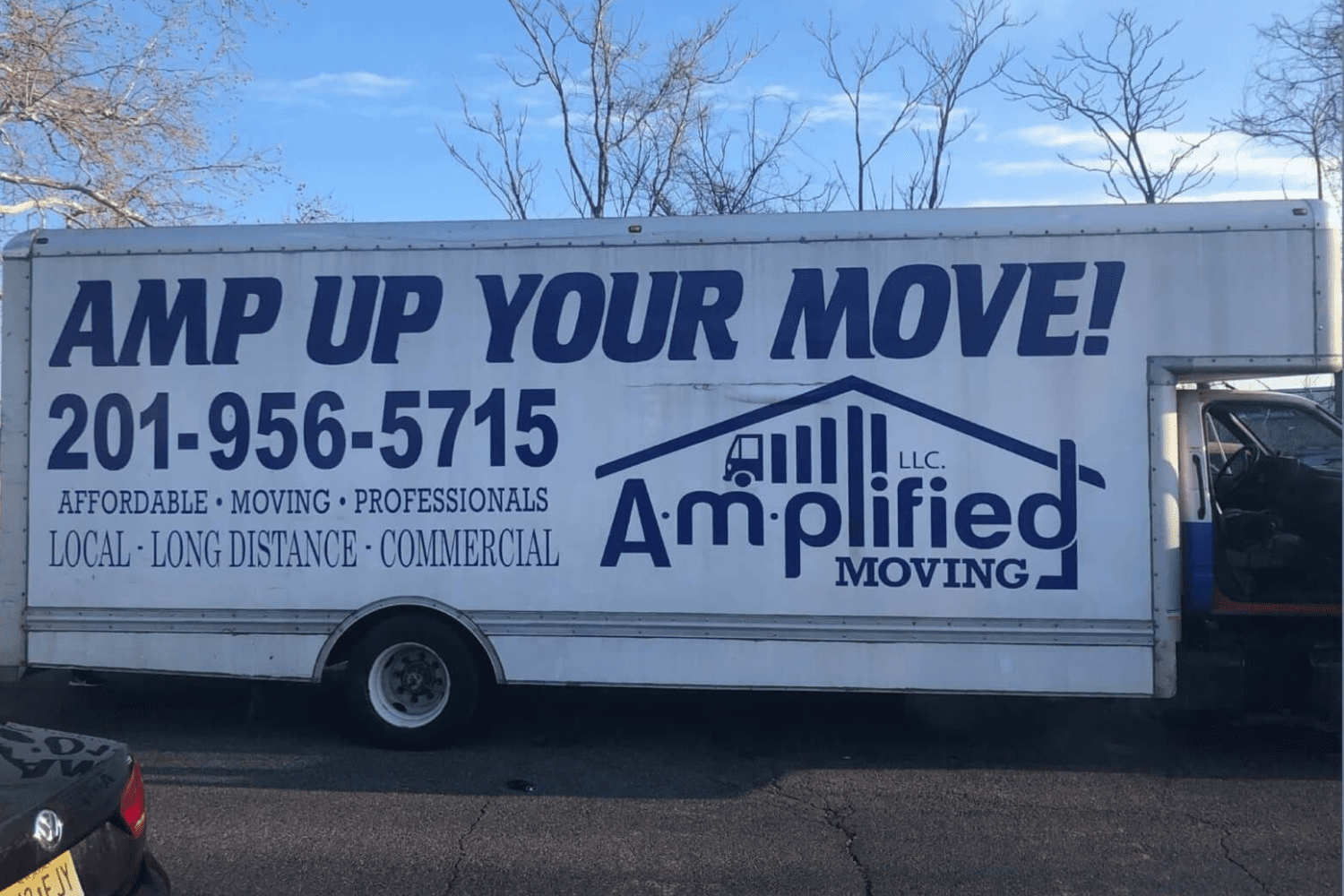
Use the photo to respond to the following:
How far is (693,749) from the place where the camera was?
682 cm

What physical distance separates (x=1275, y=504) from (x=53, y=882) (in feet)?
22.0

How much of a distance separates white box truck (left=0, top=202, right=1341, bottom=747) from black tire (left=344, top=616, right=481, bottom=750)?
0.07ft

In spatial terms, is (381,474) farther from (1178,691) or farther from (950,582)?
(1178,691)

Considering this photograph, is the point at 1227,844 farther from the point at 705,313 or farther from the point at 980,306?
the point at 705,313

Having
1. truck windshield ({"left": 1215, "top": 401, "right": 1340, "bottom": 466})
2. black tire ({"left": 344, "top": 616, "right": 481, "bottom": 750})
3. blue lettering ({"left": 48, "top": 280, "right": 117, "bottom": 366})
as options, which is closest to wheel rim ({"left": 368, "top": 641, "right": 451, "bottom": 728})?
black tire ({"left": 344, "top": 616, "right": 481, "bottom": 750})

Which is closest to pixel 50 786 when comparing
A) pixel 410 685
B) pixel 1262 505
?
pixel 410 685

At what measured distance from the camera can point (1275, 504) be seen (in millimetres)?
6867

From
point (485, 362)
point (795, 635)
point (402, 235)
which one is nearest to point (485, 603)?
point (485, 362)

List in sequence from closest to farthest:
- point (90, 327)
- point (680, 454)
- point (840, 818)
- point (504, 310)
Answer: point (840, 818)
point (680, 454)
point (504, 310)
point (90, 327)

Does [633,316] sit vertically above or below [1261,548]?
above

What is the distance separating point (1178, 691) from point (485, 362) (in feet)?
14.7

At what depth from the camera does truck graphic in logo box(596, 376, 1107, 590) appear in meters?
6.20

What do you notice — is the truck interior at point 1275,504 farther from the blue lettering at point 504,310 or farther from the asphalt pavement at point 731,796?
the blue lettering at point 504,310

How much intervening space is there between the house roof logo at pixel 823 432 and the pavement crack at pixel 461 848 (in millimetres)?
1939
